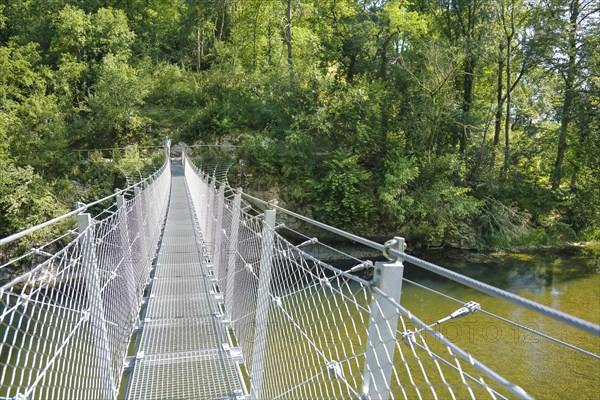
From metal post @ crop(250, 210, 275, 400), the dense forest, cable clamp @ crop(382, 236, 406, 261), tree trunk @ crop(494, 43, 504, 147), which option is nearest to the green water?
the dense forest

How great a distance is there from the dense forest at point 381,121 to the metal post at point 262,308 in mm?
8524

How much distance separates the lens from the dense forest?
10.6 metres

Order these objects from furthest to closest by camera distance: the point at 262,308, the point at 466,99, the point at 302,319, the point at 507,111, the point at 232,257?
1. the point at 466,99
2. the point at 507,111
3. the point at 232,257
4. the point at 262,308
5. the point at 302,319

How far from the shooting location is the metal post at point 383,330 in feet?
3.13

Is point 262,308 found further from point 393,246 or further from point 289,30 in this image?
point 289,30

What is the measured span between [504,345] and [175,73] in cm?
1412

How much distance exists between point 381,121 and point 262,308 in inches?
404

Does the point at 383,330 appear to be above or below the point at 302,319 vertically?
above

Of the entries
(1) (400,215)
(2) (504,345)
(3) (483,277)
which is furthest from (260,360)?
(1) (400,215)

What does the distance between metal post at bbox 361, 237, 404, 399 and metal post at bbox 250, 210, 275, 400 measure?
91 cm

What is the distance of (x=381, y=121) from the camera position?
11.6 m

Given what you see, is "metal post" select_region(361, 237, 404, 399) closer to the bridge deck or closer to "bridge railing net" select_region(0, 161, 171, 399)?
"bridge railing net" select_region(0, 161, 171, 399)

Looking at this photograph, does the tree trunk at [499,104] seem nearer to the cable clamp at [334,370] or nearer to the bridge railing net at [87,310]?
the bridge railing net at [87,310]

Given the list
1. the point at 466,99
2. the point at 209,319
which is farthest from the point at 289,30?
the point at 209,319
